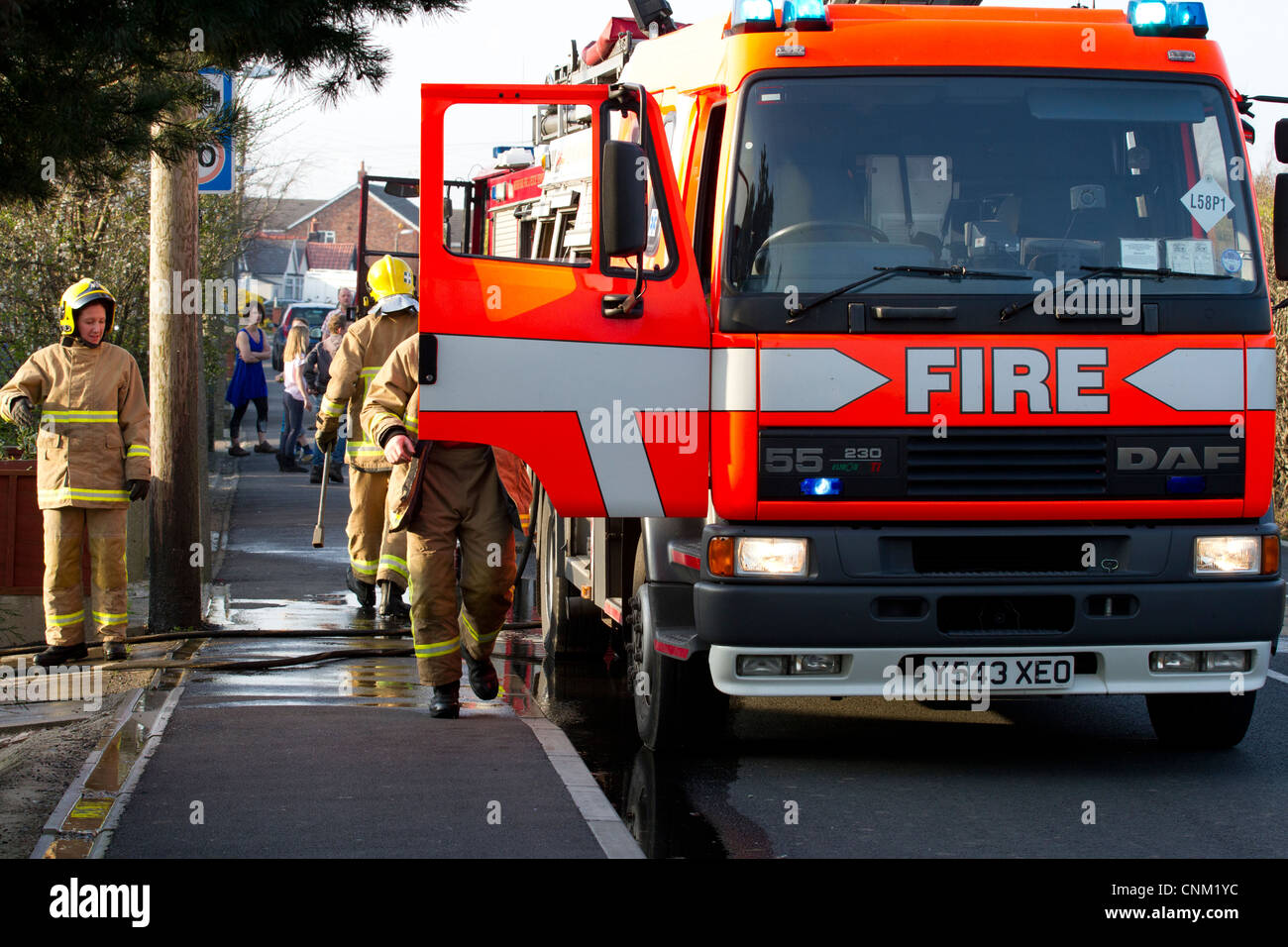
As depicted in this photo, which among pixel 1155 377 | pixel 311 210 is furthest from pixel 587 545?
pixel 311 210

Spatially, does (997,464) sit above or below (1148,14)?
below

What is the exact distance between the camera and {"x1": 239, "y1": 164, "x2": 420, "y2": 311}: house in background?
83.8 metres

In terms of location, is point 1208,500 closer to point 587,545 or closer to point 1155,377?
point 1155,377

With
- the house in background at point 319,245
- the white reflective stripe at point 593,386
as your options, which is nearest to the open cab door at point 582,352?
the white reflective stripe at point 593,386

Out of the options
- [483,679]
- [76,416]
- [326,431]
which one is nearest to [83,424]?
[76,416]

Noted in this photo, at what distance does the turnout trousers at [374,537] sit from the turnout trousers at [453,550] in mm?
2243

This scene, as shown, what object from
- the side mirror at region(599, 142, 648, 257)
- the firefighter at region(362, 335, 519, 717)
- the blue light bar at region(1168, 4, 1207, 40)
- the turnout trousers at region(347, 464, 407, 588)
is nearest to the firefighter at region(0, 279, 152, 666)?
the turnout trousers at region(347, 464, 407, 588)

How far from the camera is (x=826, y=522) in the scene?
6047mm

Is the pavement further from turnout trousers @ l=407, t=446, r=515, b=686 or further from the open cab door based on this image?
the open cab door

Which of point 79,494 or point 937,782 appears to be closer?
point 937,782

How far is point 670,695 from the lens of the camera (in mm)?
6547

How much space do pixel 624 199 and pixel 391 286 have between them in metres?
3.93

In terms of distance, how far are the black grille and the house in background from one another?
7500cm

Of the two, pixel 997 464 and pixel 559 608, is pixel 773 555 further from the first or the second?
pixel 559 608
